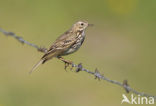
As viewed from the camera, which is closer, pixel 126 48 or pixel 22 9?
pixel 126 48

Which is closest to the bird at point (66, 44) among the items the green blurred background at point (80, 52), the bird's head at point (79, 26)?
the bird's head at point (79, 26)

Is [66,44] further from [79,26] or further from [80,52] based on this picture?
[80,52]

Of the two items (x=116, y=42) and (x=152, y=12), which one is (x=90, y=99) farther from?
(x=152, y=12)

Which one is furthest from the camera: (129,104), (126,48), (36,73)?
(126,48)

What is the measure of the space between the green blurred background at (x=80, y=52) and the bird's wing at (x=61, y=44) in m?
3.41

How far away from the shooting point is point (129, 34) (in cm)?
2142

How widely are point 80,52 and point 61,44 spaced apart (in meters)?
7.51

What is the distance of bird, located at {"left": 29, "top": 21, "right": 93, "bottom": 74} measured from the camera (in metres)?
11.6

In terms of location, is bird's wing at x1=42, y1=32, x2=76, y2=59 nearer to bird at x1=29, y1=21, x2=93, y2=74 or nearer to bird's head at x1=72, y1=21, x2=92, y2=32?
bird at x1=29, y1=21, x2=93, y2=74

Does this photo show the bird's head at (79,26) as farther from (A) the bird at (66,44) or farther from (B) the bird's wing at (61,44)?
(B) the bird's wing at (61,44)

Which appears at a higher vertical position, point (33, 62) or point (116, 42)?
point (116, 42)

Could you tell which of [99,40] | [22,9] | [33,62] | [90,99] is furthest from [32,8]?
[90,99]

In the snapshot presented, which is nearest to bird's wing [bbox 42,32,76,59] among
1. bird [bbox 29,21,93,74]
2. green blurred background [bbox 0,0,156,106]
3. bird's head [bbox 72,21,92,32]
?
bird [bbox 29,21,93,74]

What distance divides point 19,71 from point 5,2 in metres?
5.75
